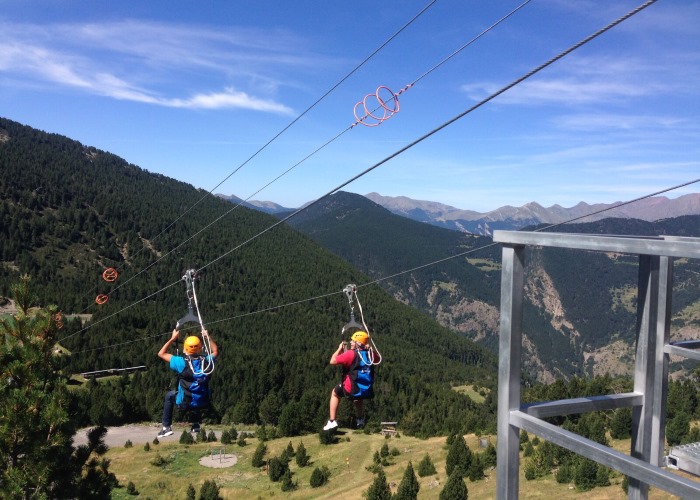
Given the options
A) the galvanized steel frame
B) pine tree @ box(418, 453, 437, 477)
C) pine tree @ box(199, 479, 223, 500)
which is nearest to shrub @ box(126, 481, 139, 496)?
pine tree @ box(199, 479, 223, 500)

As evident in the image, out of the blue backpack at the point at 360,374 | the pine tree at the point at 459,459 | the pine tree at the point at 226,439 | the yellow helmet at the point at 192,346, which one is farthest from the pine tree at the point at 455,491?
the pine tree at the point at 226,439

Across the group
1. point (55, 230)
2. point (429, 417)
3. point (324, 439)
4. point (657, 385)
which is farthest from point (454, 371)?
point (657, 385)

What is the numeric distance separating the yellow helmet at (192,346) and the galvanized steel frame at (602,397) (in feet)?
23.5

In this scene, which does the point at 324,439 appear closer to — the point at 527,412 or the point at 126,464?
the point at 126,464

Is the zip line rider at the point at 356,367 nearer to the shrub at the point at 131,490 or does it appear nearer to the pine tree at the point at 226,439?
the shrub at the point at 131,490

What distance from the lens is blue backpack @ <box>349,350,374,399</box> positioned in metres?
11.2

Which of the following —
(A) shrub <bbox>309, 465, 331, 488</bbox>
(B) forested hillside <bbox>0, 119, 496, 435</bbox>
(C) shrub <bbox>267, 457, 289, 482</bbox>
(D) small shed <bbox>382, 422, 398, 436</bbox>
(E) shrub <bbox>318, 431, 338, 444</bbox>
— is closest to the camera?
(A) shrub <bbox>309, 465, 331, 488</bbox>

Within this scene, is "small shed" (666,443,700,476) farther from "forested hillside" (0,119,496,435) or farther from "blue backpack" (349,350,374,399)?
"forested hillside" (0,119,496,435)

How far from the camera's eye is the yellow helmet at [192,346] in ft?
33.4

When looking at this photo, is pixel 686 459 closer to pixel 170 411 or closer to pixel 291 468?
pixel 170 411

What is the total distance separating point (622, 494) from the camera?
1141 inches

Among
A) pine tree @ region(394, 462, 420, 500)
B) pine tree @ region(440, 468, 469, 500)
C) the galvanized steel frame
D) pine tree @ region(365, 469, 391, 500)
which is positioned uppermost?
the galvanized steel frame

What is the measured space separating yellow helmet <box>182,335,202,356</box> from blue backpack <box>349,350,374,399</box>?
3.13 m

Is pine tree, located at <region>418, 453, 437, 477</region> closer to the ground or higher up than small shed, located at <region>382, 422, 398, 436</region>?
higher up
